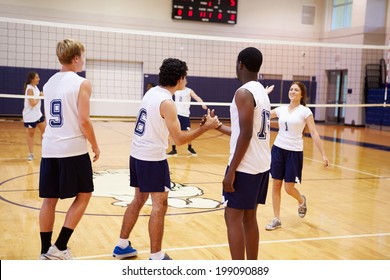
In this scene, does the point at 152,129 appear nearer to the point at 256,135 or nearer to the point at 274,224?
the point at 256,135

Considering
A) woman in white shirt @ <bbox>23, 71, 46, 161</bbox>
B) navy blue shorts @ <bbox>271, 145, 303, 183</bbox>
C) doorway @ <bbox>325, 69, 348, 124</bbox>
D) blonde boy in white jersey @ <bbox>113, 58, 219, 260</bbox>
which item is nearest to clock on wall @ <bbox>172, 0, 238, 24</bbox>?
doorway @ <bbox>325, 69, 348, 124</bbox>

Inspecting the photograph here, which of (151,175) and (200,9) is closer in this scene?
(151,175)

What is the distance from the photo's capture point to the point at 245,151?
318 cm

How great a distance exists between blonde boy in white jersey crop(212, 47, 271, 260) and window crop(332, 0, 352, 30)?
19.3m

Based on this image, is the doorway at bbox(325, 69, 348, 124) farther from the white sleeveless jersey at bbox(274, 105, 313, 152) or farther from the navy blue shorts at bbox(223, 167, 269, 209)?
the navy blue shorts at bbox(223, 167, 269, 209)

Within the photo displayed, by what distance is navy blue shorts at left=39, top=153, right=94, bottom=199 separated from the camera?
367 cm

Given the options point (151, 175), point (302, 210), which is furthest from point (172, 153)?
point (151, 175)

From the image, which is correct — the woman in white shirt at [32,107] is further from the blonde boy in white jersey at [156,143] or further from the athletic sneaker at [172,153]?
the blonde boy in white jersey at [156,143]

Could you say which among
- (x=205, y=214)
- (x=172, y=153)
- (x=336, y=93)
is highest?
(x=336, y=93)

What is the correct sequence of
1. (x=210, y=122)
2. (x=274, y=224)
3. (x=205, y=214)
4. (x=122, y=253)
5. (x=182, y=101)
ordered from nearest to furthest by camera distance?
(x=210, y=122)
(x=122, y=253)
(x=274, y=224)
(x=205, y=214)
(x=182, y=101)

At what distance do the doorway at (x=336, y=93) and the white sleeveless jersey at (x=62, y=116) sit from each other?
1931 centimetres

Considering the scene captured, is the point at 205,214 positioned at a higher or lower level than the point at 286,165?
lower

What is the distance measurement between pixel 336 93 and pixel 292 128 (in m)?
17.8

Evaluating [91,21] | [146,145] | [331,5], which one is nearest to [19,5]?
[91,21]
